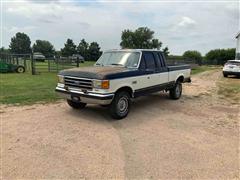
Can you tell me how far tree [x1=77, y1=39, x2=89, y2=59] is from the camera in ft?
215

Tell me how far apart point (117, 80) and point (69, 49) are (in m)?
65.1

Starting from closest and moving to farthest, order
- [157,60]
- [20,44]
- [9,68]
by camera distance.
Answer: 1. [157,60]
2. [9,68]
3. [20,44]

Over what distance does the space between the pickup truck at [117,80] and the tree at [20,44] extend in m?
84.5

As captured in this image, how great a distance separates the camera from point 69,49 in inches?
2697

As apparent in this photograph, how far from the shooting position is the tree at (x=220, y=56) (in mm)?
47062

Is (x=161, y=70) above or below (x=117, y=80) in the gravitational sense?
above

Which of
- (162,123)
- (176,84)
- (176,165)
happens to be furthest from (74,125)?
(176,84)

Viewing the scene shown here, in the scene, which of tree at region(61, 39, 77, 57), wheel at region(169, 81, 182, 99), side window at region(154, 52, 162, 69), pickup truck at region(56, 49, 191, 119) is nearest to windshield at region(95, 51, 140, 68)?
pickup truck at region(56, 49, 191, 119)

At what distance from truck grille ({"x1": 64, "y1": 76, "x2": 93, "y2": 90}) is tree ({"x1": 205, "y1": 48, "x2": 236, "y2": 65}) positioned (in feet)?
144

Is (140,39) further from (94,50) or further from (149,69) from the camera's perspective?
(149,69)

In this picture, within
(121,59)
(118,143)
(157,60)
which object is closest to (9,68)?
(121,59)

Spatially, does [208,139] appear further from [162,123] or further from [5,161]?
[5,161]

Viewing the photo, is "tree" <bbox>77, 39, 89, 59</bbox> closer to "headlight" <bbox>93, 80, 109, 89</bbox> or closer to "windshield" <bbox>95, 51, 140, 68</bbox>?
"windshield" <bbox>95, 51, 140, 68</bbox>

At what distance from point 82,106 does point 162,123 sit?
2747 millimetres
